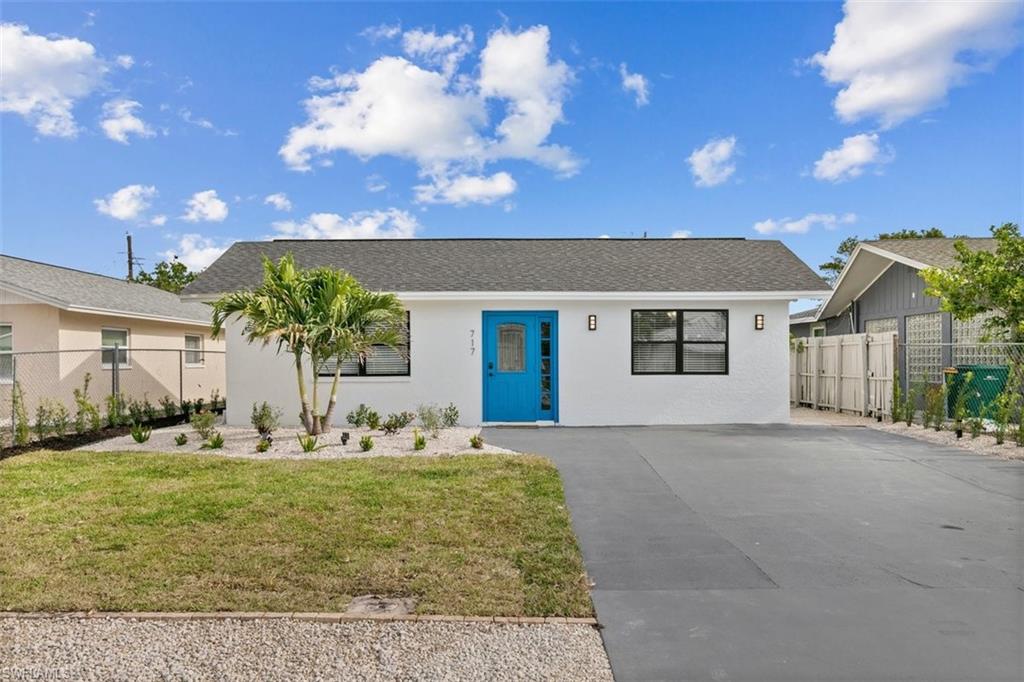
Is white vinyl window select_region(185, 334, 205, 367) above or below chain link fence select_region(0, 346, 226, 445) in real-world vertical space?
above

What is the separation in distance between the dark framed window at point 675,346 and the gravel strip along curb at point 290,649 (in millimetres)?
8671

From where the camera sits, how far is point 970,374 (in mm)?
11219

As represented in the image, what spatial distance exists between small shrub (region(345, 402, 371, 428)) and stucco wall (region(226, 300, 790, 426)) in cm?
39

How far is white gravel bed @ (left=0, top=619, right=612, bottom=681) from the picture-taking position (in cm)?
274

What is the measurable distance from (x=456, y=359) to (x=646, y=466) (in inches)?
194

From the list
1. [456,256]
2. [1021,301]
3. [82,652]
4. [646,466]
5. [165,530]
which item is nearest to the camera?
[82,652]

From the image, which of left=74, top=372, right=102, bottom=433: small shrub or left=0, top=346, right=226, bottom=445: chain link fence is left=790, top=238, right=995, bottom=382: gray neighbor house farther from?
left=0, top=346, right=226, bottom=445: chain link fence

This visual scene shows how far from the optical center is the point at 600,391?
37.4ft

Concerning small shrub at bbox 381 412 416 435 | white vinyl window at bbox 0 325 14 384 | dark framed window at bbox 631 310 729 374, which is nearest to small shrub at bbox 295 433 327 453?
small shrub at bbox 381 412 416 435

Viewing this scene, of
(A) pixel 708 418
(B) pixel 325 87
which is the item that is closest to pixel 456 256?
(B) pixel 325 87

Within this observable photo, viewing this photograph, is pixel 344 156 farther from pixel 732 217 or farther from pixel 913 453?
pixel 913 453

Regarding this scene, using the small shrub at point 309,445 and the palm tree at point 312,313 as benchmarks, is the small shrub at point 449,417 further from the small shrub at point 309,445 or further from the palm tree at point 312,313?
the small shrub at point 309,445

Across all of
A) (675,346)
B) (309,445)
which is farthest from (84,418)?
(675,346)

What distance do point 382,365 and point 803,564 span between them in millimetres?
8756
